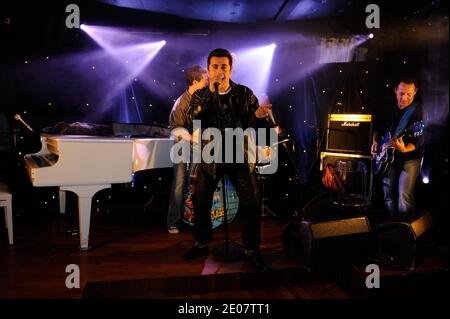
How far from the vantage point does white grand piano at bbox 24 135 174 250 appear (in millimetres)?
Answer: 2959

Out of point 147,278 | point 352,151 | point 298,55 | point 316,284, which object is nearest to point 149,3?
point 298,55

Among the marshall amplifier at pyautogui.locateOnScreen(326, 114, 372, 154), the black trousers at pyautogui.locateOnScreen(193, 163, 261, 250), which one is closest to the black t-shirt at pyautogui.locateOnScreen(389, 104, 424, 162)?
the marshall amplifier at pyautogui.locateOnScreen(326, 114, 372, 154)

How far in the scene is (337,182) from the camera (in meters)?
5.04

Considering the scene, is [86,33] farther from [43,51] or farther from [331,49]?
[331,49]

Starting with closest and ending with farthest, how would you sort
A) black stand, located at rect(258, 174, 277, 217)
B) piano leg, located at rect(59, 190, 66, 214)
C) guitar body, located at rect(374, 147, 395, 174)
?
guitar body, located at rect(374, 147, 395, 174)
piano leg, located at rect(59, 190, 66, 214)
black stand, located at rect(258, 174, 277, 217)

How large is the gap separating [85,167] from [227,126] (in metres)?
1.33

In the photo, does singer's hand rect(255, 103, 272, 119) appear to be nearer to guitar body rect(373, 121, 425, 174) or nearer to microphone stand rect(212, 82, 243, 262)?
microphone stand rect(212, 82, 243, 262)

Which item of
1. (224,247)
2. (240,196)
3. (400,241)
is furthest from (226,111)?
(400,241)

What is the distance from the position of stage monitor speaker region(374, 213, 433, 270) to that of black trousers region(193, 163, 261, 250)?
1.10 m

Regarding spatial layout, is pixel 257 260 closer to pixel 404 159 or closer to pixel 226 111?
pixel 226 111

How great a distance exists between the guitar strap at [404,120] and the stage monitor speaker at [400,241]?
1261mm

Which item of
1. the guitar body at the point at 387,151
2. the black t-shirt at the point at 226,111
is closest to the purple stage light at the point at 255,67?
the guitar body at the point at 387,151

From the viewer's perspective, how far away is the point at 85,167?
3061 mm

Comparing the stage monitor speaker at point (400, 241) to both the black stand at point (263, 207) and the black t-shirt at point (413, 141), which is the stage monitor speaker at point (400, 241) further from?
the black stand at point (263, 207)
